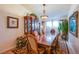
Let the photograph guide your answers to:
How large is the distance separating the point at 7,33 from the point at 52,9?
0.83 metres

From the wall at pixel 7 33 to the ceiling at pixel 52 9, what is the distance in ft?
0.83

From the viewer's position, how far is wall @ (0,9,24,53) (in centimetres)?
168

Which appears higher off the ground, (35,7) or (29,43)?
(35,7)

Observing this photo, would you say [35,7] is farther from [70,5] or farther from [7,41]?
[7,41]

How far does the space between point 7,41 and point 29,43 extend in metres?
0.36

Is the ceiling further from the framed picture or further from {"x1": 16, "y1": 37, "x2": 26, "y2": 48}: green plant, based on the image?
{"x1": 16, "y1": 37, "x2": 26, "y2": 48}: green plant

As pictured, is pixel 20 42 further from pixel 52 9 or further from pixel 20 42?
pixel 52 9

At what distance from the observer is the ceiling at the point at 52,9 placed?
5.66 ft

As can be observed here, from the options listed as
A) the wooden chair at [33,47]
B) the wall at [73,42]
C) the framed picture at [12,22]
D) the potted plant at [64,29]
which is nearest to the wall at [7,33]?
the framed picture at [12,22]

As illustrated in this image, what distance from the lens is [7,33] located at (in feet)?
5.59

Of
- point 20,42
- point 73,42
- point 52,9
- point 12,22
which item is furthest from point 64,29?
point 12,22
